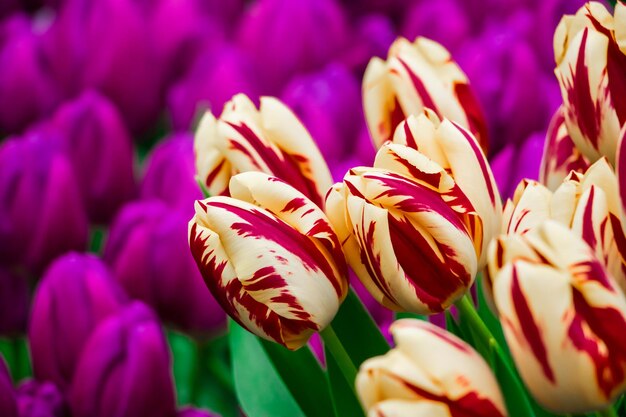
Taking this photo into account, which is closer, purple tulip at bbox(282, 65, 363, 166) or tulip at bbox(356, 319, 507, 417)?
tulip at bbox(356, 319, 507, 417)

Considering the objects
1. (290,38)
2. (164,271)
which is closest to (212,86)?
(290,38)

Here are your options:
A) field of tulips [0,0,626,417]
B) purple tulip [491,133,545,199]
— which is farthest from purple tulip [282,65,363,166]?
purple tulip [491,133,545,199]

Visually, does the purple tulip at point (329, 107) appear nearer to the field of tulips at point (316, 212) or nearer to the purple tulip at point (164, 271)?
the field of tulips at point (316, 212)

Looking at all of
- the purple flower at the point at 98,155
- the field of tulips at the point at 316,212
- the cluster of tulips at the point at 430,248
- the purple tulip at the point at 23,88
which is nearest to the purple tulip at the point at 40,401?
the field of tulips at the point at 316,212

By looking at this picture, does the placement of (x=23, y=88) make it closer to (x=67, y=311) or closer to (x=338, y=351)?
(x=67, y=311)

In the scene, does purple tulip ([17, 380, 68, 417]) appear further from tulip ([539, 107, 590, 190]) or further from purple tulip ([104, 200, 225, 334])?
tulip ([539, 107, 590, 190])
